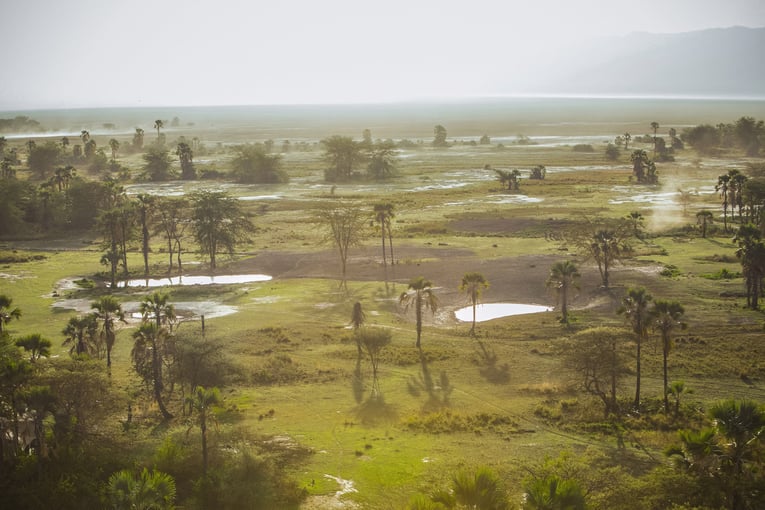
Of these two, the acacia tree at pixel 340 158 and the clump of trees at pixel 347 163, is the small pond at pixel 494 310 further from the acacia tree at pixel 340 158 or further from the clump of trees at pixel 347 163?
the acacia tree at pixel 340 158

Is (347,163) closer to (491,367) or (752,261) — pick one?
(752,261)

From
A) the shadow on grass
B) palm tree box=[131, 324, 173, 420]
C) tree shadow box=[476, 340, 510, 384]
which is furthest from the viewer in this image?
tree shadow box=[476, 340, 510, 384]

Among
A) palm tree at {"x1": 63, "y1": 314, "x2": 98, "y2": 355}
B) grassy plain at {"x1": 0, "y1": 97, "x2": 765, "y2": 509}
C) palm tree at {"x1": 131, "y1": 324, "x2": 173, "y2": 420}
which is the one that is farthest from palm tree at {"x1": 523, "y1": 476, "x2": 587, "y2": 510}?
palm tree at {"x1": 63, "y1": 314, "x2": 98, "y2": 355}

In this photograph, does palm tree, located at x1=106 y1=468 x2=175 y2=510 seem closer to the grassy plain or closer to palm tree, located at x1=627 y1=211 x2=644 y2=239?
the grassy plain

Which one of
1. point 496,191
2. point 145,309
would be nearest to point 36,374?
point 145,309

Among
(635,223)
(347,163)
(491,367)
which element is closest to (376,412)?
(491,367)

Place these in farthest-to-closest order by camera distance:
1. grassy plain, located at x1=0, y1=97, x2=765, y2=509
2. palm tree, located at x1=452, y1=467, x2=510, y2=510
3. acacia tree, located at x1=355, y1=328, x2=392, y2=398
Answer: acacia tree, located at x1=355, y1=328, x2=392, y2=398 → grassy plain, located at x1=0, y1=97, x2=765, y2=509 → palm tree, located at x1=452, y1=467, x2=510, y2=510
